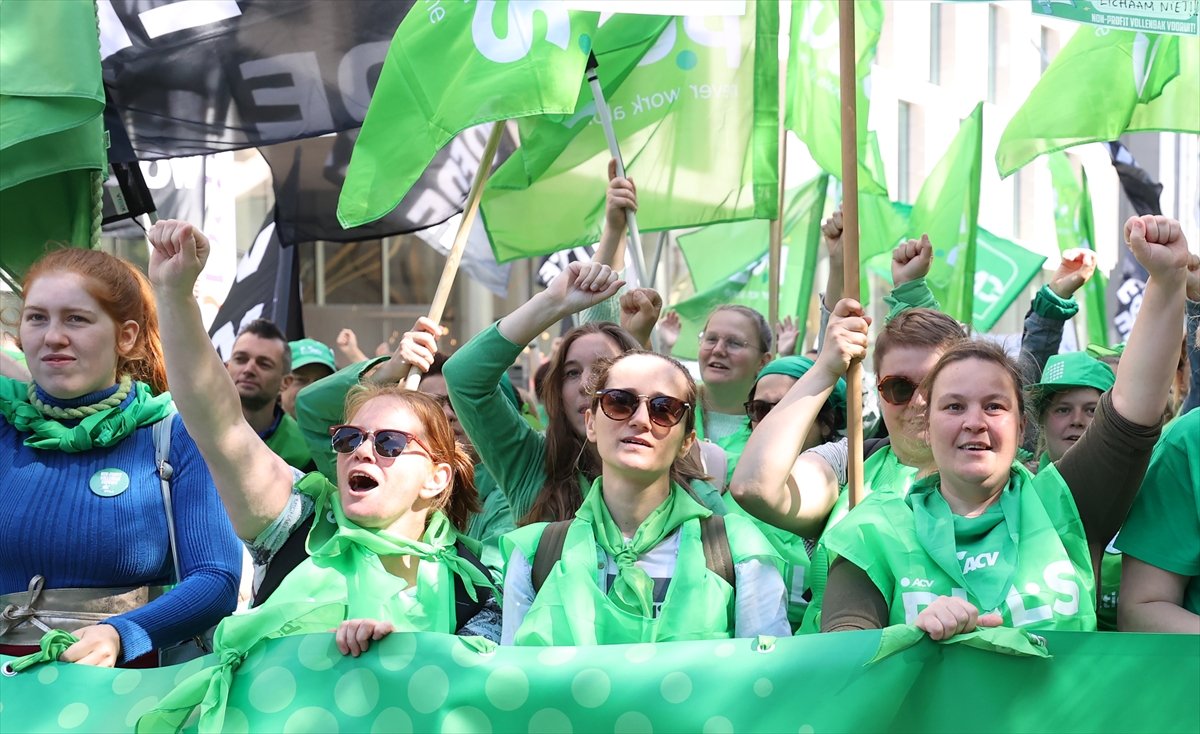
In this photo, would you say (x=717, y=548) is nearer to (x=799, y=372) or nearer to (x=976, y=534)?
(x=976, y=534)

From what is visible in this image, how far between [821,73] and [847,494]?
437 cm

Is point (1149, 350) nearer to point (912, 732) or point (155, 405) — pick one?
point (912, 732)

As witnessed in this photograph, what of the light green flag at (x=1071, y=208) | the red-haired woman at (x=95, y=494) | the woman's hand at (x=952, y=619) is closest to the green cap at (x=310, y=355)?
the red-haired woman at (x=95, y=494)

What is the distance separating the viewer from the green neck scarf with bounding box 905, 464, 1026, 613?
295 centimetres

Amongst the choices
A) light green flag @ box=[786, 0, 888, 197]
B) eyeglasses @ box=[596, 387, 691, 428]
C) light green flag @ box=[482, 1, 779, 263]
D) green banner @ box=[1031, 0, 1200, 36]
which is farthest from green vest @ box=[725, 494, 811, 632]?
light green flag @ box=[786, 0, 888, 197]

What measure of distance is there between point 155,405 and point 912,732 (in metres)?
1.85

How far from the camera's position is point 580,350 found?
14.1ft

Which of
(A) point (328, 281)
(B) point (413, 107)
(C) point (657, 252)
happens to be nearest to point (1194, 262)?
(B) point (413, 107)

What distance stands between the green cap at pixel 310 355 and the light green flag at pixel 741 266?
3.77 m

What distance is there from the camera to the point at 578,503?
4043 mm

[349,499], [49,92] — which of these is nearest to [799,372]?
[349,499]

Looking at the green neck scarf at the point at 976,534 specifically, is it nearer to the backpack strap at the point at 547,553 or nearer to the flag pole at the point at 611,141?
the backpack strap at the point at 547,553

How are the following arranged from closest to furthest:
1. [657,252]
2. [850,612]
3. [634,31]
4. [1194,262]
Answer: [850,612]
[1194,262]
[634,31]
[657,252]

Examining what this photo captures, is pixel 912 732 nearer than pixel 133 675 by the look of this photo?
Yes
